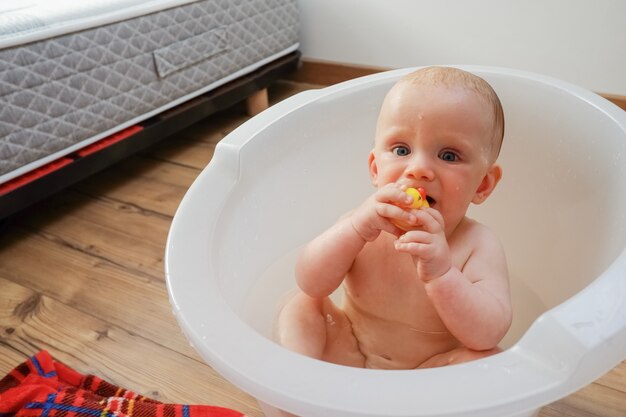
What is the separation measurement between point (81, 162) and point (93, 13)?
0.29 meters

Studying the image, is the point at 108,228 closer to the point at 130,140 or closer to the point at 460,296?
the point at 130,140

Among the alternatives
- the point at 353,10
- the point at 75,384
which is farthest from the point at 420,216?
the point at 353,10

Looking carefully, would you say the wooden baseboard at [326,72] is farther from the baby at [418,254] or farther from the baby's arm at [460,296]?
the baby's arm at [460,296]

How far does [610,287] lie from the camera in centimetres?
40

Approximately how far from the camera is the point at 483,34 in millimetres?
1316

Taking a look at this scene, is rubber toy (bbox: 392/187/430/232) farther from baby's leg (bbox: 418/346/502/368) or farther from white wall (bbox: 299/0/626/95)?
white wall (bbox: 299/0/626/95)

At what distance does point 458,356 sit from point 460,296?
0.09 m

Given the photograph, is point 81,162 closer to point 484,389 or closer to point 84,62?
point 84,62

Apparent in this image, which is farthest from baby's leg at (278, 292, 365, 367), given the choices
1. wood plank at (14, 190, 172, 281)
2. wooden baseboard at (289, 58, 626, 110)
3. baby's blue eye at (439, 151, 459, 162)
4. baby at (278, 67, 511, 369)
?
wooden baseboard at (289, 58, 626, 110)

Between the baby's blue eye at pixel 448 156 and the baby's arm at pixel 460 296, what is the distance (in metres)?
0.10

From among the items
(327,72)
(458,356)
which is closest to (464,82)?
(458,356)

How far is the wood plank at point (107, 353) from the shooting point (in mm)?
719

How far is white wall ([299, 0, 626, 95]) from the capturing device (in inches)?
46.3

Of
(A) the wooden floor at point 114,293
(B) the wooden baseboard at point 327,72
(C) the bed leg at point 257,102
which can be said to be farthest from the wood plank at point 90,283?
(B) the wooden baseboard at point 327,72
